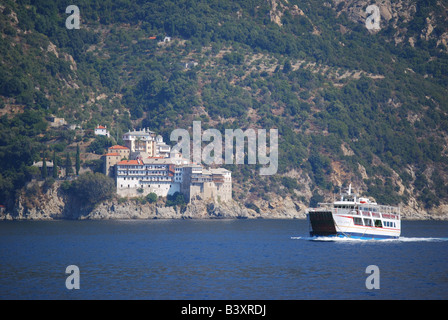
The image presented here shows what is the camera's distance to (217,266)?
200ft

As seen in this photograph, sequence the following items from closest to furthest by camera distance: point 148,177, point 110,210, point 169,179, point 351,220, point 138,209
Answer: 1. point 351,220
2. point 110,210
3. point 138,209
4. point 148,177
5. point 169,179

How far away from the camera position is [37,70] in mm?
177625

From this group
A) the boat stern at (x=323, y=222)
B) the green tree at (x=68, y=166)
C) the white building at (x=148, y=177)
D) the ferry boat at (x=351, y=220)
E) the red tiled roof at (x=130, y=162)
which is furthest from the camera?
the red tiled roof at (x=130, y=162)

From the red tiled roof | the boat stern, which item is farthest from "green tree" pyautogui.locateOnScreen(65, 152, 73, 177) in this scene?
the boat stern

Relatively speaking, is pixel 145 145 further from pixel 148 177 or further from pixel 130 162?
pixel 148 177

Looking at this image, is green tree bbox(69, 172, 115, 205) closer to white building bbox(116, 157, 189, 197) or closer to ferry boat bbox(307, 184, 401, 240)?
white building bbox(116, 157, 189, 197)

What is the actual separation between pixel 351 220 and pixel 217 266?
25.7 metres

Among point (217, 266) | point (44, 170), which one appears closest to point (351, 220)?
point (217, 266)

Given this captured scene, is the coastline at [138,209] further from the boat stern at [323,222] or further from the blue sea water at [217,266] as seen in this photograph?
the boat stern at [323,222]

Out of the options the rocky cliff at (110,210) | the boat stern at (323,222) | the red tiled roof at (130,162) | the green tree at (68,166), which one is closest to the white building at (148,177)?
the red tiled roof at (130,162)

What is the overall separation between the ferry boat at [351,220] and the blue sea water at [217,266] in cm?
121

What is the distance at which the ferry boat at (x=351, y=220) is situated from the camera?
3216 inches

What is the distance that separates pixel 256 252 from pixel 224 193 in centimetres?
7249
